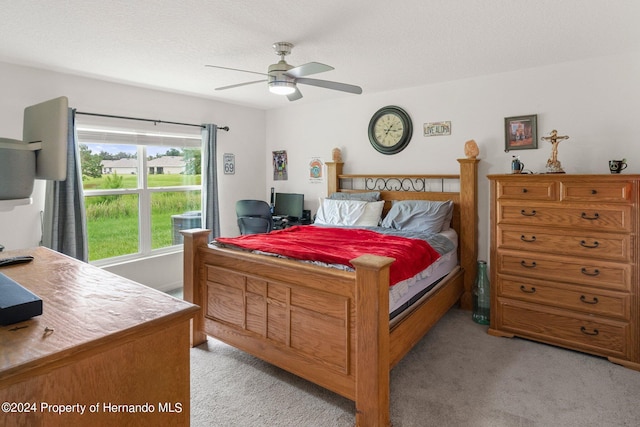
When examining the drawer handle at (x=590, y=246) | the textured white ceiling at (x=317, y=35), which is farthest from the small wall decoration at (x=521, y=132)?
the drawer handle at (x=590, y=246)

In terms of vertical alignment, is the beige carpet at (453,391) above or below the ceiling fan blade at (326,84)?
below

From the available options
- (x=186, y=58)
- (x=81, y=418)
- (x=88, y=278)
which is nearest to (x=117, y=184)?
(x=186, y=58)

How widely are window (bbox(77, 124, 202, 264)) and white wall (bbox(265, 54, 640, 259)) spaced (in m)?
1.56

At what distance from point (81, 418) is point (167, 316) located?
0.88 ft

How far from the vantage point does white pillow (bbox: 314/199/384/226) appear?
13.0 feet

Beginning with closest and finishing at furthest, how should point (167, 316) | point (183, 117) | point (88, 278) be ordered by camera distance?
point (167, 316) → point (88, 278) → point (183, 117)

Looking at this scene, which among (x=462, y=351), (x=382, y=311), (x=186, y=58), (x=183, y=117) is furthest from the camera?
(x=183, y=117)

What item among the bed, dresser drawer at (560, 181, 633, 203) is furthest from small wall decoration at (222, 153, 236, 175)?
dresser drawer at (560, 181, 633, 203)

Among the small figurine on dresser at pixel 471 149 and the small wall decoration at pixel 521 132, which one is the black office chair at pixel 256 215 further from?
the small wall decoration at pixel 521 132

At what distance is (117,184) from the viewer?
159 inches

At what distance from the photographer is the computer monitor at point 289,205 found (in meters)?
4.89

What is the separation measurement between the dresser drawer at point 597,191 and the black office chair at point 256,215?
9.41 feet

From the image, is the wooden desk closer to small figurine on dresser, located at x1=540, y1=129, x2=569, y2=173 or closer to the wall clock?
small figurine on dresser, located at x1=540, y1=129, x2=569, y2=173

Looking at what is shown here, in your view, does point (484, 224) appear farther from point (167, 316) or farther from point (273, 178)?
point (167, 316)
